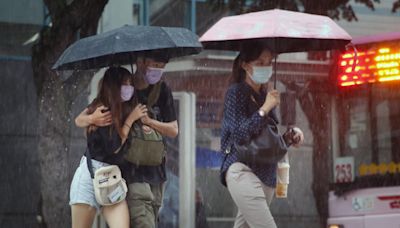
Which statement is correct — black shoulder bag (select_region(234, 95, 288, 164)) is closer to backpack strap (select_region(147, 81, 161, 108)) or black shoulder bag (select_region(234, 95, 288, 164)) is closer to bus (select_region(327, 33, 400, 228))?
backpack strap (select_region(147, 81, 161, 108))

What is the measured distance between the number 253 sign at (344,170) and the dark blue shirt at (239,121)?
400cm

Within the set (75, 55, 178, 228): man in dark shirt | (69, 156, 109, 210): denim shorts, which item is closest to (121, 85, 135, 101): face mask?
(75, 55, 178, 228): man in dark shirt

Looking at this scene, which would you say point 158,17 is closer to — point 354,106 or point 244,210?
point 354,106

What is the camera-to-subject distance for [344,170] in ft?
31.7

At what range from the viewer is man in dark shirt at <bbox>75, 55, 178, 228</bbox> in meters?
5.65

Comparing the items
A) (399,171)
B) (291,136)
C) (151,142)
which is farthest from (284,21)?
(399,171)

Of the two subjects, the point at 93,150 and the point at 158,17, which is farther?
the point at 158,17

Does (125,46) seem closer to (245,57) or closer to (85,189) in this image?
(245,57)

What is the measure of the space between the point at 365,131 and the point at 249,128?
440 cm

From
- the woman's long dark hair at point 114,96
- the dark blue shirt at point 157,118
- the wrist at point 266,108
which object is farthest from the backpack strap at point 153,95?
the wrist at point 266,108

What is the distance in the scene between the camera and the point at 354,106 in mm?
9820

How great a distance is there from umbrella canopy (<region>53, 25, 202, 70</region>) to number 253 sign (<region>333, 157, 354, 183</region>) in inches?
153

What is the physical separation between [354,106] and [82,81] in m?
2.94

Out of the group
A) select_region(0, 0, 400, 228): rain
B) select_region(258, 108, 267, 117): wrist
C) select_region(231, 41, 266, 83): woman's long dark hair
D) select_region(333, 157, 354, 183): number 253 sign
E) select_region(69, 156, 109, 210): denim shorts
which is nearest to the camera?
select_region(258, 108, 267, 117): wrist
